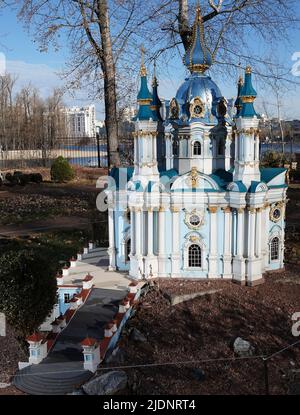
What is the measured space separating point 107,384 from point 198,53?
10.9 m

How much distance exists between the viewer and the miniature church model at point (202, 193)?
14.6m

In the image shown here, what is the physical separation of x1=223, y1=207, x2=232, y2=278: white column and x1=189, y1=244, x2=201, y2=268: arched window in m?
0.83

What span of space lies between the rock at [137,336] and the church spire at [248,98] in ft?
23.7

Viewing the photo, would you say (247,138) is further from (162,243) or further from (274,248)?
(162,243)

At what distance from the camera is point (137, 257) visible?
1502 centimetres

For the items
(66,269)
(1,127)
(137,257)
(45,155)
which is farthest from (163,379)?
(1,127)

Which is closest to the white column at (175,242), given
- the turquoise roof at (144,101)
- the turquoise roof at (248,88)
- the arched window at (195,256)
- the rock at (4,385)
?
the arched window at (195,256)

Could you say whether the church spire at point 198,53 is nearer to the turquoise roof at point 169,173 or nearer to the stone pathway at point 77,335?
the turquoise roof at point 169,173

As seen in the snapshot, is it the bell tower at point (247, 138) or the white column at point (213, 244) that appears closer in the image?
the bell tower at point (247, 138)

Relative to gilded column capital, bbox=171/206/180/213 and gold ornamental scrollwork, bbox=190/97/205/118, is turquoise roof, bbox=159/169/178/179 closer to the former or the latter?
gilded column capital, bbox=171/206/180/213

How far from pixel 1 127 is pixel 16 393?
44237mm

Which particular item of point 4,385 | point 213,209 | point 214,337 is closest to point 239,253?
point 213,209

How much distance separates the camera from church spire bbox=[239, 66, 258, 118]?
14.3 meters

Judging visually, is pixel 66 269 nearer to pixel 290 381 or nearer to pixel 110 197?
pixel 110 197
